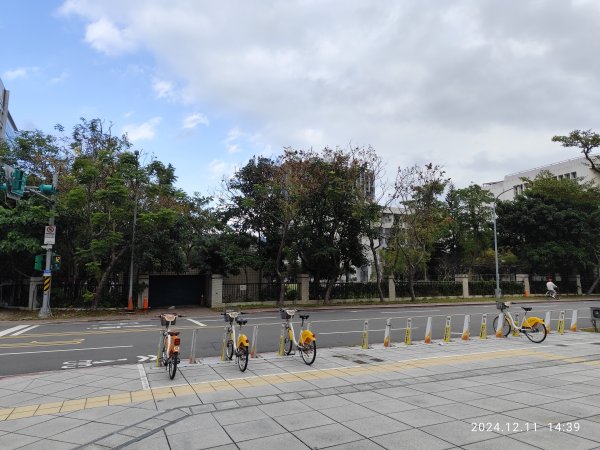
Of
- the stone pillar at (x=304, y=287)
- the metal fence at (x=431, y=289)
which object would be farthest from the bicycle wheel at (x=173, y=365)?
the metal fence at (x=431, y=289)

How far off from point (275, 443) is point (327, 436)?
0.64 m

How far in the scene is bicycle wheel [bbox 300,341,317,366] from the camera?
9.70m

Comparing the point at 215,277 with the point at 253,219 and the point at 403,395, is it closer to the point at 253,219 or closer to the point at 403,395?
the point at 253,219

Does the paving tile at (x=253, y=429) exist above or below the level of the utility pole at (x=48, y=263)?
below

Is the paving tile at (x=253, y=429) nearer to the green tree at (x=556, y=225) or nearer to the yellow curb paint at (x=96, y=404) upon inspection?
the yellow curb paint at (x=96, y=404)

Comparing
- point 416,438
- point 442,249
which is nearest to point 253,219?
point 416,438

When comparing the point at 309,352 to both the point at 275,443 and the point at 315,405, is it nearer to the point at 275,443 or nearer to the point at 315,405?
the point at 315,405

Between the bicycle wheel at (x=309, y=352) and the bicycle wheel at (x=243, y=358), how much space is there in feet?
4.71

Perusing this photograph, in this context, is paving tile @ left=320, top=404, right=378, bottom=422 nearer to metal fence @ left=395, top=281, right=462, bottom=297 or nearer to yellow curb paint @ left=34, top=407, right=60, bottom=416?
yellow curb paint @ left=34, top=407, right=60, bottom=416

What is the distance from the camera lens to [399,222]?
36375mm

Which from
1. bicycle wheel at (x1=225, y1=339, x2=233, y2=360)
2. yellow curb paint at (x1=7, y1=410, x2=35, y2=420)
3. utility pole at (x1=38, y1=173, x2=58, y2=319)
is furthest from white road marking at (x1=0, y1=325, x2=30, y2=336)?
yellow curb paint at (x1=7, y1=410, x2=35, y2=420)

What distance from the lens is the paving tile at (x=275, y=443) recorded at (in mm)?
4781

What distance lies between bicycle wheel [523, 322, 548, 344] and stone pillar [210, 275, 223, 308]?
20329 millimetres

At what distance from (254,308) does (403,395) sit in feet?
72.9
